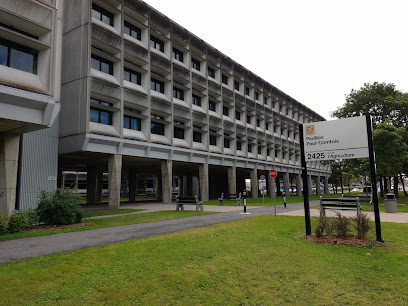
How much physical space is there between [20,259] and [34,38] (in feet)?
44.4

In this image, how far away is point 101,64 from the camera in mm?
25812

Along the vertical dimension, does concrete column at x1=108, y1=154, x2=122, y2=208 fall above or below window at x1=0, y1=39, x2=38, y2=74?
below

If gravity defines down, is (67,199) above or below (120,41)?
below

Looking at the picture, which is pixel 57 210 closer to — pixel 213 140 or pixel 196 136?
pixel 196 136

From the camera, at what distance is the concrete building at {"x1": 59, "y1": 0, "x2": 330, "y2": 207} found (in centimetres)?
2383

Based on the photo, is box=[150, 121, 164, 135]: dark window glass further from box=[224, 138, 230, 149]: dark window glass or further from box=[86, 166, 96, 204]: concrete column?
box=[224, 138, 230, 149]: dark window glass

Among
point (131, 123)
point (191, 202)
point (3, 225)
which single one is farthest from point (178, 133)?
point (3, 225)

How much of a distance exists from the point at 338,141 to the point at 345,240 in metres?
3.32

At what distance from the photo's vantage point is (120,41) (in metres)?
25.8

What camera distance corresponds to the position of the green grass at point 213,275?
4.55 m

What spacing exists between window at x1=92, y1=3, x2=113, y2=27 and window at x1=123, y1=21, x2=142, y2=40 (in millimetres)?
2018

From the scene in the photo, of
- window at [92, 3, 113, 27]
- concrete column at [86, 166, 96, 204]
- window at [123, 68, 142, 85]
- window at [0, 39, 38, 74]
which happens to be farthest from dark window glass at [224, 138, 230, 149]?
window at [0, 39, 38, 74]

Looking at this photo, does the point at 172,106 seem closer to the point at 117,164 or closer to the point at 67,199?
the point at 117,164

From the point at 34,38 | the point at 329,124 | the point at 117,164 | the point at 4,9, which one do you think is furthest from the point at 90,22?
the point at 329,124
